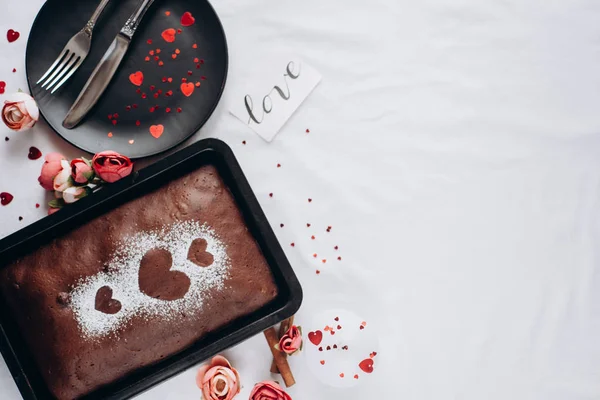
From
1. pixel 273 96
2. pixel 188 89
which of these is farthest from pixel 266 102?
pixel 188 89

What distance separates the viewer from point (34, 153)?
3.95ft

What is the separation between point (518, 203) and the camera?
129 cm

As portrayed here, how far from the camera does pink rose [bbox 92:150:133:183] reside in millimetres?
1048

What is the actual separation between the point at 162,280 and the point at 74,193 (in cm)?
27

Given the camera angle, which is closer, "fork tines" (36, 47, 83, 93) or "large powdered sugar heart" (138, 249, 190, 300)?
"large powdered sugar heart" (138, 249, 190, 300)

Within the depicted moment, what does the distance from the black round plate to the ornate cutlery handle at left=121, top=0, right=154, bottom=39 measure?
0.07 ft

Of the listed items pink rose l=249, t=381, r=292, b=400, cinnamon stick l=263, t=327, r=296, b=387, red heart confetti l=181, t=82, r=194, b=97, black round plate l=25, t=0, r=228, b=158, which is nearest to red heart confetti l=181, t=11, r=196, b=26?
black round plate l=25, t=0, r=228, b=158

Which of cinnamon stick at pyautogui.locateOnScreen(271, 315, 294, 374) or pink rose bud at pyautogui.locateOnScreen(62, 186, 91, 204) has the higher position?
pink rose bud at pyautogui.locateOnScreen(62, 186, 91, 204)

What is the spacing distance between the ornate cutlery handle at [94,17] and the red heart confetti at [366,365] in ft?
3.22

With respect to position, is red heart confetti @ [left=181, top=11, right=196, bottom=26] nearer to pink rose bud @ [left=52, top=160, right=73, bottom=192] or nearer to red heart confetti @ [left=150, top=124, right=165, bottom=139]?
red heart confetti @ [left=150, top=124, right=165, bottom=139]

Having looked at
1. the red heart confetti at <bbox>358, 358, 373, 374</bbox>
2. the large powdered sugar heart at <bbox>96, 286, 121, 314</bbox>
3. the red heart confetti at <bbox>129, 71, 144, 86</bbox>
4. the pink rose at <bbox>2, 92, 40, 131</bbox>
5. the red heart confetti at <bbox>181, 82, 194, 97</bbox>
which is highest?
the pink rose at <bbox>2, 92, 40, 131</bbox>

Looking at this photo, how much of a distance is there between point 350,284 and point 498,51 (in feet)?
2.24

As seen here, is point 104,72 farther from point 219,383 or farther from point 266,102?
point 219,383

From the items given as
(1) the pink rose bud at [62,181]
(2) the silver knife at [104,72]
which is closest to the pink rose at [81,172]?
(1) the pink rose bud at [62,181]
